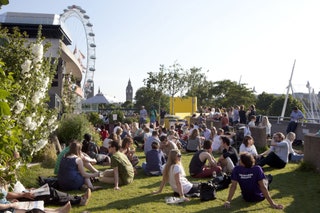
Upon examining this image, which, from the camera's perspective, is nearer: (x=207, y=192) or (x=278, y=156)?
(x=207, y=192)

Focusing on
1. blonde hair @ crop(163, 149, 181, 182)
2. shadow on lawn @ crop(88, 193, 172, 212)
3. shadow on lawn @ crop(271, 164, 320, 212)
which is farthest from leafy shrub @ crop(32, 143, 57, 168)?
shadow on lawn @ crop(271, 164, 320, 212)

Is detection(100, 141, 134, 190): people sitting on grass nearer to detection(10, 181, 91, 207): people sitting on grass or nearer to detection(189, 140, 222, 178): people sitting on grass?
detection(10, 181, 91, 207): people sitting on grass

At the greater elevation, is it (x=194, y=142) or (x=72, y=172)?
(x=194, y=142)

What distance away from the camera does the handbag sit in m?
8.39

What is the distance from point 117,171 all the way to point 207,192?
2.42m

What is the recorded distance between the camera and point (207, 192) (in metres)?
8.45

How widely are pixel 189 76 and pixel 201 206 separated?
135 ft

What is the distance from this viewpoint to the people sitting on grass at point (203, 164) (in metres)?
10.6

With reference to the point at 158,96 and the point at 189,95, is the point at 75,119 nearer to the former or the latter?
the point at 158,96

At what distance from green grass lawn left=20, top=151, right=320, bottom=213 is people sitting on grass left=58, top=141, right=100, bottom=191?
240 mm

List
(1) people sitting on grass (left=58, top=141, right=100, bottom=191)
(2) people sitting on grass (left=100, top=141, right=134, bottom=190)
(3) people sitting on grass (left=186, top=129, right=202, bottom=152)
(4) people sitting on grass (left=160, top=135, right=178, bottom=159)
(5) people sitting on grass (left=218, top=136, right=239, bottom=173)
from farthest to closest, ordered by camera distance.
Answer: (3) people sitting on grass (left=186, top=129, right=202, bottom=152) → (4) people sitting on grass (left=160, top=135, right=178, bottom=159) → (5) people sitting on grass (left=218, top=136, right=239, bottom=173) → (2) people sitting on grass (left=100, top=141, right=134, bottom=190) → (1) people sitting on grass (left=58, top=141, right=100, bottom=191)

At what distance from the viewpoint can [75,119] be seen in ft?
53.4

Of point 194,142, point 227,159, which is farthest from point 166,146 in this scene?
point 227,159

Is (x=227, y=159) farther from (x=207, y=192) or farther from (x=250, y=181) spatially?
(x=250, y=181)
